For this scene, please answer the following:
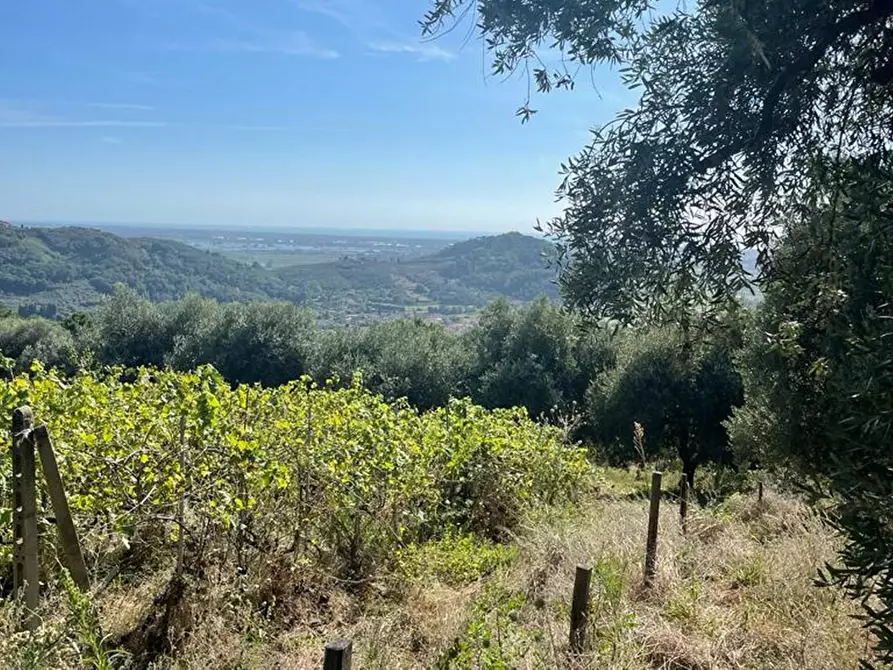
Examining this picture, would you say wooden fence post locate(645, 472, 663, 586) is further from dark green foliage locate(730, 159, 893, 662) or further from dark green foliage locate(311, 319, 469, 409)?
dark green foliage locate(311, 319, 469, 409)

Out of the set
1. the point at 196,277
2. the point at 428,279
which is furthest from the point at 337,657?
the point at 196,277

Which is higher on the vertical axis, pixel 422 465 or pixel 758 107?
pixel 758 107

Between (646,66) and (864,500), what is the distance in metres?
2.13

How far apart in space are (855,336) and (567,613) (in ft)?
9.98

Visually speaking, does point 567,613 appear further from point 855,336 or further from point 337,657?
point 855,336

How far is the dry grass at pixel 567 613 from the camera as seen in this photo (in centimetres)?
364

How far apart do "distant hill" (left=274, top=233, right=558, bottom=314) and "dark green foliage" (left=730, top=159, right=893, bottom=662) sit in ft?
102

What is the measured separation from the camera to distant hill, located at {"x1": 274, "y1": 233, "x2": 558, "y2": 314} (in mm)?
46812

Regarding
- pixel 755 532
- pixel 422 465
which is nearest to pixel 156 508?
pixel 422 465

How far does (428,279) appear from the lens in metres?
96.8

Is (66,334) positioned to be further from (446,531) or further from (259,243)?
(259,243)

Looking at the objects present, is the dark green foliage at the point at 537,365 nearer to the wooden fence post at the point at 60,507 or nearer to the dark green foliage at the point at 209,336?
the dark green foliage at the point at 209,336

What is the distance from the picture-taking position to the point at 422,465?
606cm

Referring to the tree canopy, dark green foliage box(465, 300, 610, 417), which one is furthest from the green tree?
dark green foliage box(465, 300, 610, 417)
